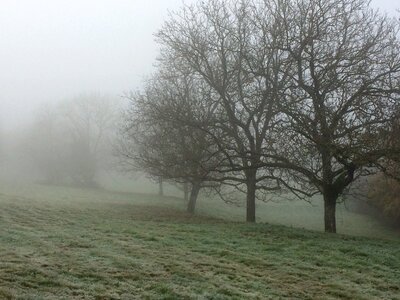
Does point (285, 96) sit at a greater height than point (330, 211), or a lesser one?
greater

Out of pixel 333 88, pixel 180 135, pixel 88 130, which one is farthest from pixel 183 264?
pixel 88 130

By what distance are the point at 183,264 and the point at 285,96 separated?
1084 centimetres

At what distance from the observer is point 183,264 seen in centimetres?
867

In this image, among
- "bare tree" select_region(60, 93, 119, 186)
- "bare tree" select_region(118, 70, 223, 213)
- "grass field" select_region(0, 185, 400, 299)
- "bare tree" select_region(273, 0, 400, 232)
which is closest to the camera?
"grass field" select_region(0, 185, 400, 299)

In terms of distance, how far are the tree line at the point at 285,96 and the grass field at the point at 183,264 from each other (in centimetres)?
389

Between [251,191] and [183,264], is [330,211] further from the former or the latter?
[183,264]

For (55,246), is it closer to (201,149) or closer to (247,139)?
(201,149)

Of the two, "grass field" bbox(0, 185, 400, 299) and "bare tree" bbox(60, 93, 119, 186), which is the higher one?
"bare tree" bbox(60, 93, 119, 186)

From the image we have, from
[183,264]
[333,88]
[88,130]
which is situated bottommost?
[183,264]

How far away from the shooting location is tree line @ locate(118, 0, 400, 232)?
52.2 feet

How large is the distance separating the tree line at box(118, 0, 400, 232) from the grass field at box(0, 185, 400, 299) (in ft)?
12.8

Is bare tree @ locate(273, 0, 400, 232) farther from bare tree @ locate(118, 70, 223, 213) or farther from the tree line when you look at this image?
bare tree @ locate(118, 70, 223, 213)

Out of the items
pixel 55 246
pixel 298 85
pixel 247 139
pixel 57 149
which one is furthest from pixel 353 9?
pixel 57 149

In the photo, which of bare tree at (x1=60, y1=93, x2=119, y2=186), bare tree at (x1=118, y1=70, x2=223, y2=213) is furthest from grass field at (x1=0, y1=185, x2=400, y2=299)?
bare tree at (x1=60, y1=93, x2=119, y2=186)
